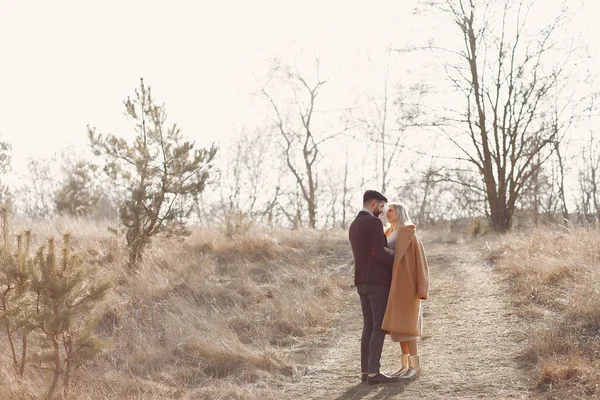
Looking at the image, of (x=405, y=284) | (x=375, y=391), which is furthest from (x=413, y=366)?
(x=405, y=284)

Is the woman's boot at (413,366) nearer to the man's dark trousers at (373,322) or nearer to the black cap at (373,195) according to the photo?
the man's dark trousers at (373,322)

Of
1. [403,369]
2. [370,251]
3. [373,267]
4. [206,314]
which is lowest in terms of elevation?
[403,369]

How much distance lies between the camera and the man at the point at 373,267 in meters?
6.31

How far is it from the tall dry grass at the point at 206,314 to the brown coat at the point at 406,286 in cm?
150

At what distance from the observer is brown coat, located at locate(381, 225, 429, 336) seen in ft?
20.9

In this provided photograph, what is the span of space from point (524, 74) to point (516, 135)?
1.70 metres

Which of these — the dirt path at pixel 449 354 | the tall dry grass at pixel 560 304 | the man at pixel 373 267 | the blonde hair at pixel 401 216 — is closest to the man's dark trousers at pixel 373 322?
the man at pixel 373 267

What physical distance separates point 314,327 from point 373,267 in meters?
3.05

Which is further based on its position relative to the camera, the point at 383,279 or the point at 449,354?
the point at 449,354

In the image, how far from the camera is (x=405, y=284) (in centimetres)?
644

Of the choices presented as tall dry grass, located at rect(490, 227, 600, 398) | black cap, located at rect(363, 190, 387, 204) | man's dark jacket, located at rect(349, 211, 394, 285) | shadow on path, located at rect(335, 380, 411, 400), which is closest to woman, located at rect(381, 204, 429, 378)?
man's dark jacket, located at rect(349, 211, 394, 285)

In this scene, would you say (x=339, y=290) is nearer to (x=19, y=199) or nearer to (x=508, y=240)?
(x=508, y=240)

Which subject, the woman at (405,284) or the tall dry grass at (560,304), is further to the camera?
the woman at (405,284)

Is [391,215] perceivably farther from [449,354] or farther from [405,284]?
[449,354]
